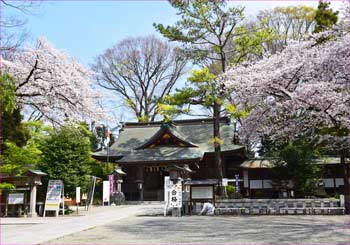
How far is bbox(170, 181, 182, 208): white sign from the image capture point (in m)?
16.4

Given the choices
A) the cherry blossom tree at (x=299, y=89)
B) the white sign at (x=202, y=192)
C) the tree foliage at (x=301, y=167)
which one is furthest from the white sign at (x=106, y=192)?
the cherry blossom tree at (x=299, y=89)

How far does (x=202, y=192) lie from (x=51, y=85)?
8217 millimetres

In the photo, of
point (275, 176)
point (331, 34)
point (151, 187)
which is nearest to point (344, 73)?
point (331, 34)

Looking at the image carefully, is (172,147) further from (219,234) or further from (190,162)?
(219,234)

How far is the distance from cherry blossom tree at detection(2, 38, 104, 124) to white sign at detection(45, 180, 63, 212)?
4.03m

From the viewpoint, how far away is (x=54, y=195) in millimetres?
17406

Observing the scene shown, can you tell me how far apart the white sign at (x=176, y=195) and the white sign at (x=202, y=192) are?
2.68 feet

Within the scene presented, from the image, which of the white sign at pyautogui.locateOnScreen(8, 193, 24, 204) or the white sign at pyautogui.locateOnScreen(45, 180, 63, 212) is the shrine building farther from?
the white sign at pyautogui.locateOnScreen(8, 193, 24, 204)

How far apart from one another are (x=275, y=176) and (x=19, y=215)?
14.5 metres

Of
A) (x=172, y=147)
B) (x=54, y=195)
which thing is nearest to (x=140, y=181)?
(x=172, y=147)

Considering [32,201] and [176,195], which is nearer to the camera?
[176,195]

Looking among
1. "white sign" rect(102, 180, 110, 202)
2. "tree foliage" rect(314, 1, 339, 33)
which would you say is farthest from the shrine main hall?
"tree foliage" rect(314, 1, 339, 33)

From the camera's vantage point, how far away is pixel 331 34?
13.0 meters

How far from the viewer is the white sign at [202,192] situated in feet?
56.3
